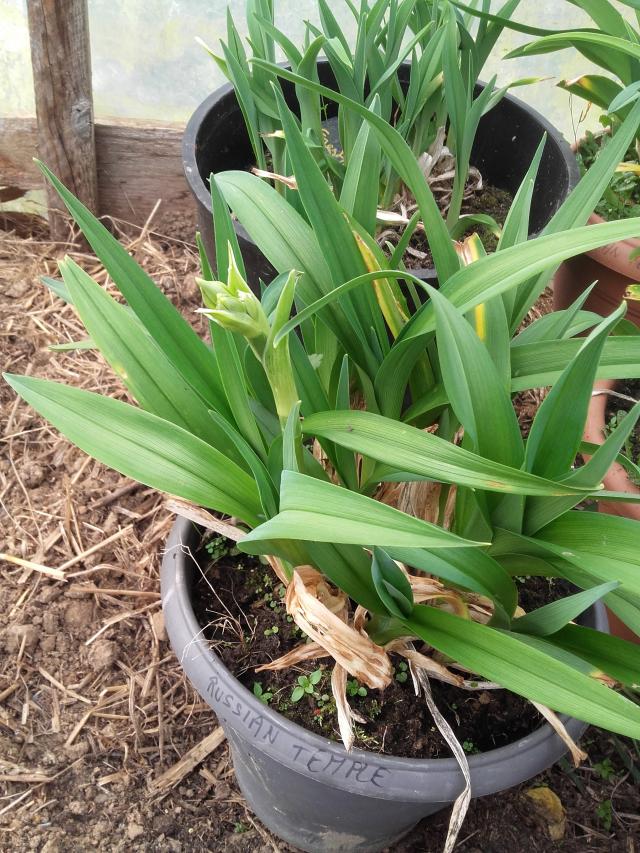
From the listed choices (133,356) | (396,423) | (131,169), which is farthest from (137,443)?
(131,169)

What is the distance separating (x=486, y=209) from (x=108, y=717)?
1.08 meters

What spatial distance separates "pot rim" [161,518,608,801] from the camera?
632 mm

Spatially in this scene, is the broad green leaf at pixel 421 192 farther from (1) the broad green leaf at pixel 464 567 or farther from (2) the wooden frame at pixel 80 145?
(2) the wooden frame at pixel 80 145

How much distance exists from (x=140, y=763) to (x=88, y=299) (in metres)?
0.72

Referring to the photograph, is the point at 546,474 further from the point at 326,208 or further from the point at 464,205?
the point at 464,205

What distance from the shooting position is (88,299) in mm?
619

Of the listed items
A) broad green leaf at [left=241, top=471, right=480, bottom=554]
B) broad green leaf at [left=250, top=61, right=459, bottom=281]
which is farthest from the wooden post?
broad green leaf at [left=241, top=471, right=480, bottom=554]

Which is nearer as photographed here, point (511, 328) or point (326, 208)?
point (326, 208)

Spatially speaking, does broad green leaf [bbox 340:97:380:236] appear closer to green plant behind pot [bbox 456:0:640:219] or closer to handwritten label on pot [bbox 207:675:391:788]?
green plant behind pot [bbox 456:0:640:219]

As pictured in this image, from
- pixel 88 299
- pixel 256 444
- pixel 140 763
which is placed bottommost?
pixel 140 763

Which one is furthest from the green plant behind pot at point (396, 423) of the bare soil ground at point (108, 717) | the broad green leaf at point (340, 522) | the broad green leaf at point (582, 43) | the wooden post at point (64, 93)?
the wooden post at point (64, 93)

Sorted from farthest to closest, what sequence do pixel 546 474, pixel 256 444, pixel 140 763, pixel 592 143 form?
pixel 592 143 < pixel 140 763 < pixel 256 444 < pixel 546 474

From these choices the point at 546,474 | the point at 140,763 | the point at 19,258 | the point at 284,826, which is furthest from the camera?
the point at 19,258

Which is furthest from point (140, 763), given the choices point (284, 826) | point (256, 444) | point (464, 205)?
point (464, 205)
